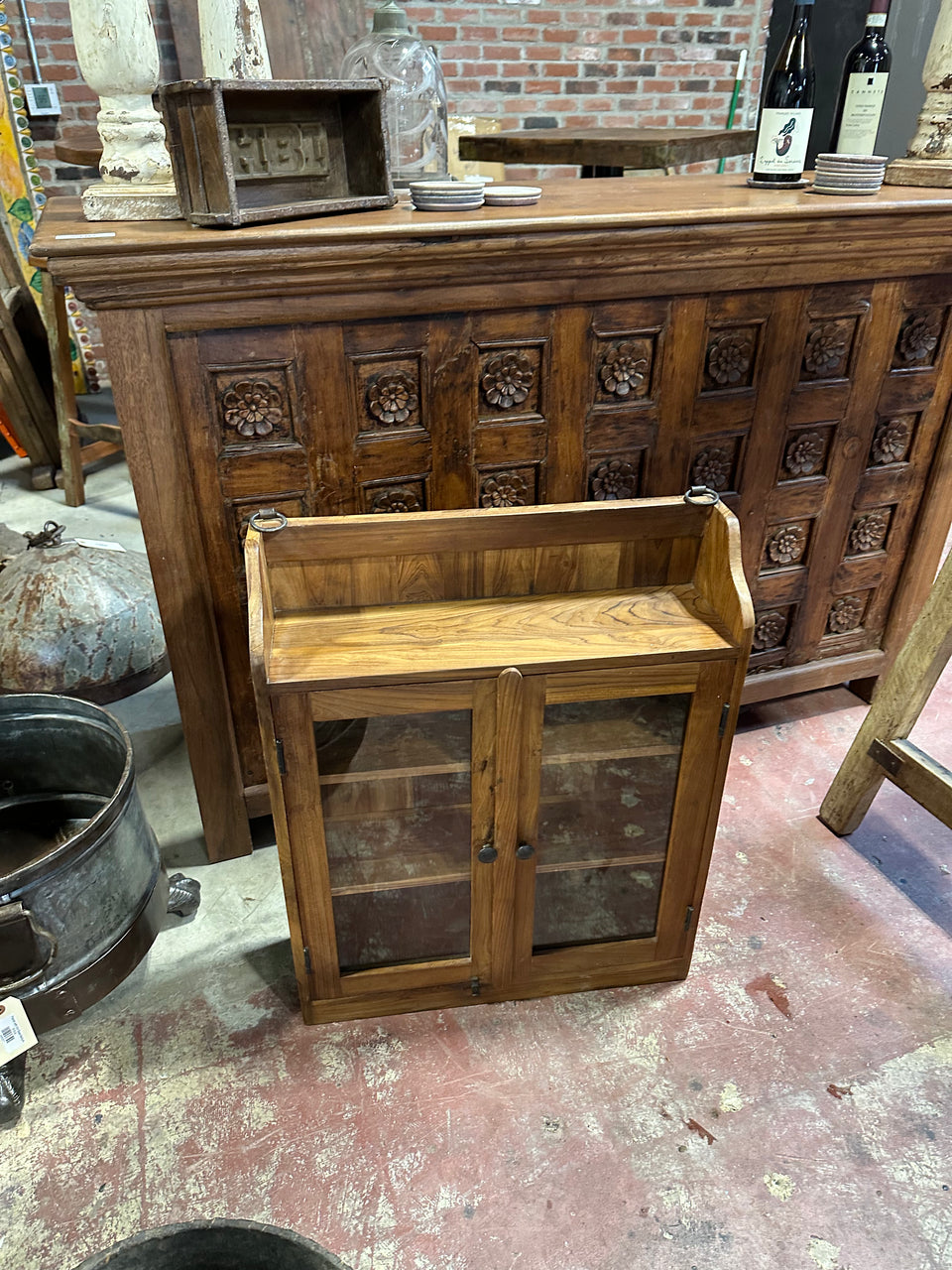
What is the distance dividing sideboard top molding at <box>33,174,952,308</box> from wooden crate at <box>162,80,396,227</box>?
0.05 m

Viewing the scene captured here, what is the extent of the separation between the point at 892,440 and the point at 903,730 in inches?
26.0

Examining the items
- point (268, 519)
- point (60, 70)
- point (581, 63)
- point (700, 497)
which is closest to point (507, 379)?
point (700, 497)

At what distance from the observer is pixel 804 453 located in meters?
1.89

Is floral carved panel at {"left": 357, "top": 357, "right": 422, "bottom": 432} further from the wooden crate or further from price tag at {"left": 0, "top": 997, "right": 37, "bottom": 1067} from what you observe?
price tag at {"left": 0, "top": 997, "right": 37, "bottom": 1067}

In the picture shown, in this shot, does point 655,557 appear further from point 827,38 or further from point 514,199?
point 827,38

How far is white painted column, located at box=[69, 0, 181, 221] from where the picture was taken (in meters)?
1.41

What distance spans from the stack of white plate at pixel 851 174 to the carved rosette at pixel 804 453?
480 millimetres

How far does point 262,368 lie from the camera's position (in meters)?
1.45

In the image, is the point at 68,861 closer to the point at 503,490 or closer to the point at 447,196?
the point at 503,490

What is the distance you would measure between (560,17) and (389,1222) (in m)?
4.60

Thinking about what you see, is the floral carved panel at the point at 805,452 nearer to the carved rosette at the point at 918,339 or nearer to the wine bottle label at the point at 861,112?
the carved rosette at the point at 918,339

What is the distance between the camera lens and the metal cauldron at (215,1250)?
0.98 meters

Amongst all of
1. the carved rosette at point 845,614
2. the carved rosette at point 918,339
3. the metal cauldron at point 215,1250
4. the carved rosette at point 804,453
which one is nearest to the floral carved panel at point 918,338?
the carved rosette at point 918,339

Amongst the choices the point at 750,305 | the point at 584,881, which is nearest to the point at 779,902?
the point at 584,881
